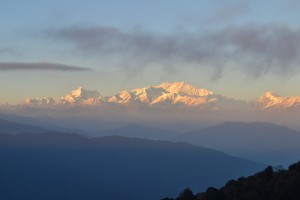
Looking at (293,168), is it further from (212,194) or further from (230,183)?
(212,194)

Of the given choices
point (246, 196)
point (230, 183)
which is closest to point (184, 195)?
point (230, 183)

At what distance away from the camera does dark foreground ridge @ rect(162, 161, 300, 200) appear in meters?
77.0

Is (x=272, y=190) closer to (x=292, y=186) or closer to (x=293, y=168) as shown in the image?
(x=292, y=186)

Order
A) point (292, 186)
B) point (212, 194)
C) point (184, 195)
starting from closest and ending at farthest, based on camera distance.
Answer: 1. point (292, 186)
2. point (212, 194)
3. point (184, 195)

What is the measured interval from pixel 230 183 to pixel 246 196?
12.9 meters

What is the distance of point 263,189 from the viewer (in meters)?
81.2

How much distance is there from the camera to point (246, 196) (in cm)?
7925

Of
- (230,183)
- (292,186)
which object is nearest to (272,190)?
(292,186)

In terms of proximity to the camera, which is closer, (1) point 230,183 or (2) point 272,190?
(2) point 272,190

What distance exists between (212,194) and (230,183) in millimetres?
9957

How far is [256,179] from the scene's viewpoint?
87375 mm

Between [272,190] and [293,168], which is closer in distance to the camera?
[272,190]

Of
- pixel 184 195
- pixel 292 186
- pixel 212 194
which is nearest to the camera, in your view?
pixel 292 186

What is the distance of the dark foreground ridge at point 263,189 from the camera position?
7700 cm
